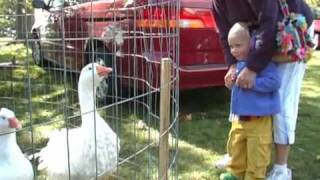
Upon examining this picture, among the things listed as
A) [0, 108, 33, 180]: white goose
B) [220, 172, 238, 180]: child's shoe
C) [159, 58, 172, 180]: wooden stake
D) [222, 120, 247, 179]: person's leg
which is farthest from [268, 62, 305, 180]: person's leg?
[0, 108, 33, 180]: white goose

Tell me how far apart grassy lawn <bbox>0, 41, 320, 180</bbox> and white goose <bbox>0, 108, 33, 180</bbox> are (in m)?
0.22

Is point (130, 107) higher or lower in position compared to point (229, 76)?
lower

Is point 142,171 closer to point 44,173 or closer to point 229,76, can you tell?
point 44,173

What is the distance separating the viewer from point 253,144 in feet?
9.41

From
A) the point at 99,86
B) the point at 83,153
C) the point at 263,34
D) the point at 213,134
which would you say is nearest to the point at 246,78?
the point at 263,34

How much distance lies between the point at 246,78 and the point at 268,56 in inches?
6.7

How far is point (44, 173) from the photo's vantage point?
3.24m

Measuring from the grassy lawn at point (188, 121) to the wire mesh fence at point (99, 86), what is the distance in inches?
0.6

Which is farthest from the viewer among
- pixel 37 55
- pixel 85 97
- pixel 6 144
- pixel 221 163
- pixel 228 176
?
pixel 37 55

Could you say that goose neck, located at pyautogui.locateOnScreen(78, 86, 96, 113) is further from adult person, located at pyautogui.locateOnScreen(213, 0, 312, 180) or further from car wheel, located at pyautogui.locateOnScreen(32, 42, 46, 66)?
car wheel, located at pyautogui.locateOnScreen(32, 42, 46, 66)

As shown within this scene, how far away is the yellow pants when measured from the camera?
2.86 meters

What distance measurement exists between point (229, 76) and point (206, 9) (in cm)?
141

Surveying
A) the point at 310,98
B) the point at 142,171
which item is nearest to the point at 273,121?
the point at 142,171

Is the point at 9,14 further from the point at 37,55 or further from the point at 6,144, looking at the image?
the point at 37,55
